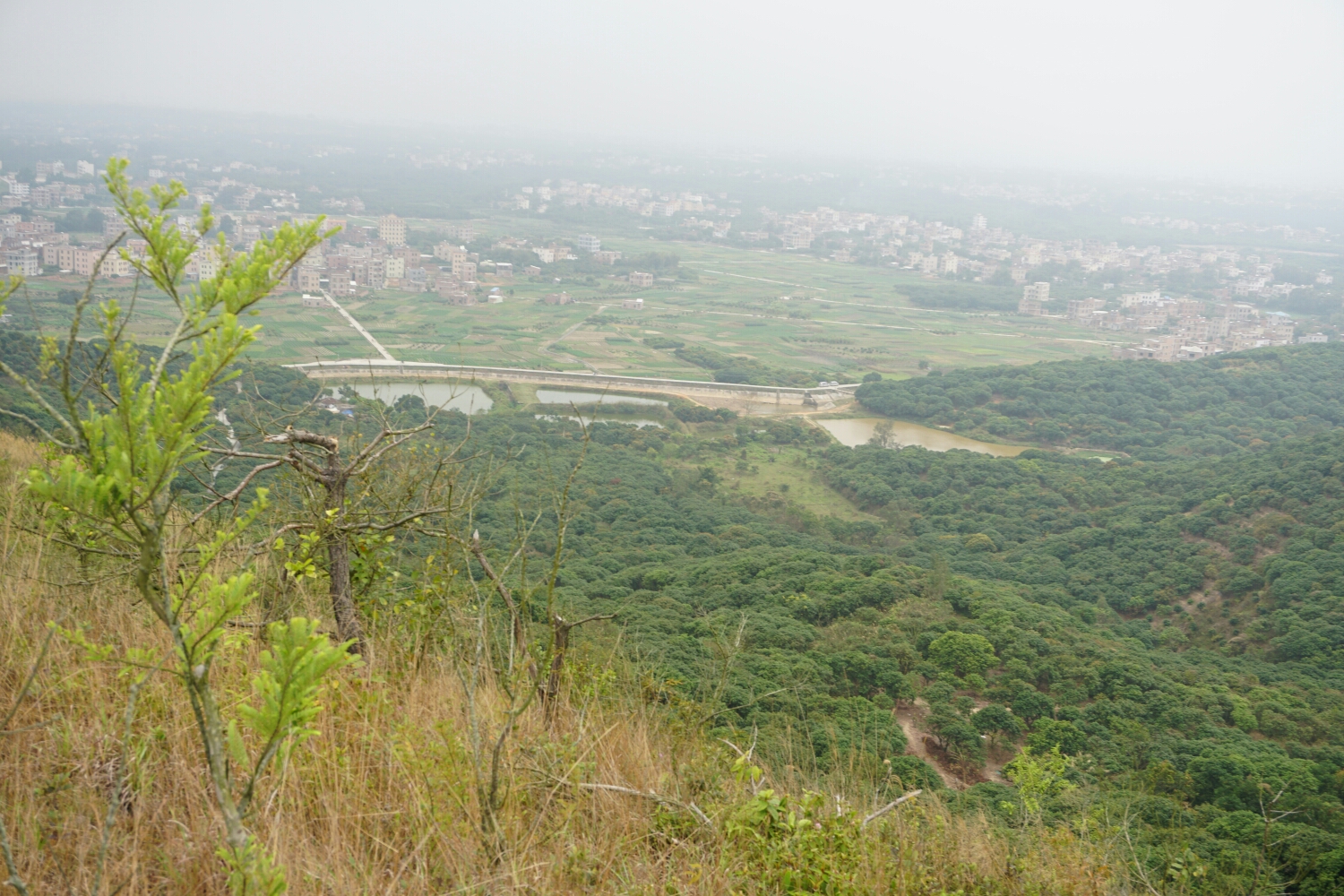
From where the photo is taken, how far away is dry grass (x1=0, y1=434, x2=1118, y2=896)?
1.44m

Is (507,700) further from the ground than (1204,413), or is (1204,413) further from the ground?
(507,700)

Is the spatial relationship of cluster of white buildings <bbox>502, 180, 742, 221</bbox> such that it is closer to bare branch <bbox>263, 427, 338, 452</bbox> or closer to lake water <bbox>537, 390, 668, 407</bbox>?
lake water <bbox>537, 390, 668, 407</bbox>

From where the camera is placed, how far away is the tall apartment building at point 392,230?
51531 millimetres

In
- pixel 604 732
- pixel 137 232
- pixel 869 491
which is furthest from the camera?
pixel 869 491

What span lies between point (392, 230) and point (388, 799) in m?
55.2

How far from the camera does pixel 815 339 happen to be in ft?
118

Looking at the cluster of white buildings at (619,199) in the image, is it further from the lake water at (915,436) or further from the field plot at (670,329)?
the lake water at (915,436)

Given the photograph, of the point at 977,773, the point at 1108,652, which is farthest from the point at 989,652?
the point at 977,773

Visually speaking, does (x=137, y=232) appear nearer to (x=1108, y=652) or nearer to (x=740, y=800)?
(x=740, y=800)

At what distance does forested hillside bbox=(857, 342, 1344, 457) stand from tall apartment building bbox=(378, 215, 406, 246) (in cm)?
3398

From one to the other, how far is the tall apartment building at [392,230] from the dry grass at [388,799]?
52261mm

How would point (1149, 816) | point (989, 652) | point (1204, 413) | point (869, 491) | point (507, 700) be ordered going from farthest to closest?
point (1204, 413) < point (869, 491) < point (989, 652) < point (1149, 816) < point (507, 700)

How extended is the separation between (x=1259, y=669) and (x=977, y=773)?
5257 mm

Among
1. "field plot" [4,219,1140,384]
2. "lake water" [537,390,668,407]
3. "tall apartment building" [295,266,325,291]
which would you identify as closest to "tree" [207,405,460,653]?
"field plot" [4,219,1140,384]
